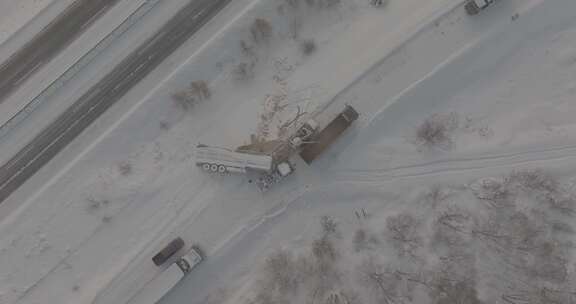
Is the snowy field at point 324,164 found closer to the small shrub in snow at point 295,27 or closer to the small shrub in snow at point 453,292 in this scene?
the small shrub in snow at point 295,27

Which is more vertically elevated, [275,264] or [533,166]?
[275,264]

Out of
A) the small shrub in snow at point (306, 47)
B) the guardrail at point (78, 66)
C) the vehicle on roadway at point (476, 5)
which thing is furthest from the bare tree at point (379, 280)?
the guardrail at point (78, 66)

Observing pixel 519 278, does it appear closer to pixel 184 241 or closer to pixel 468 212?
pixel 468 212

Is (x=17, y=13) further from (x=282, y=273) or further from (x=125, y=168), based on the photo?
(x=282, y=273)

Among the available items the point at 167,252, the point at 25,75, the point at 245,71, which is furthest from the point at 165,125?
the point at 25,75

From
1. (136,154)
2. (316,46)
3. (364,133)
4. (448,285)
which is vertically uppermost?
(136,154)

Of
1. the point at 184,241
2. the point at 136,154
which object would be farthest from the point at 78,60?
the point at 184,241

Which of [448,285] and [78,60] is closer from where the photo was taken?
[448,285]
